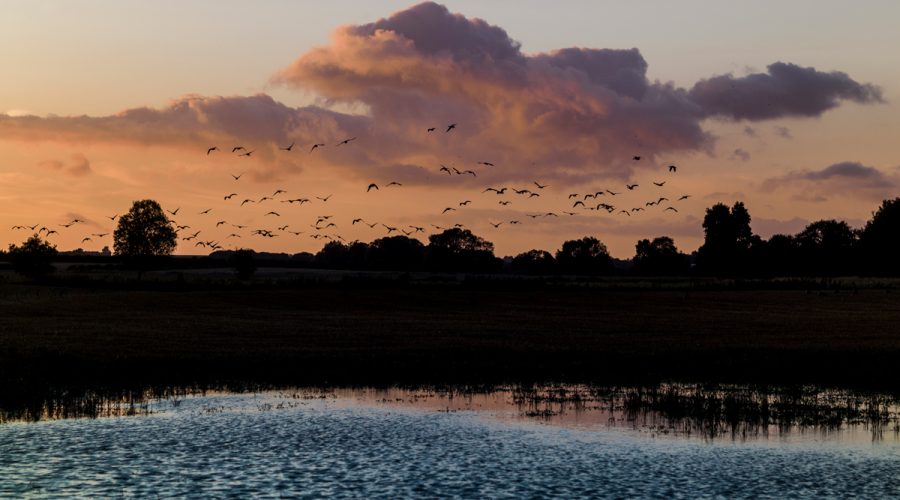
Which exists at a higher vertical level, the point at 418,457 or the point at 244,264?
the point at 244,264

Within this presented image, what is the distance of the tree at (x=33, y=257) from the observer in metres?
148

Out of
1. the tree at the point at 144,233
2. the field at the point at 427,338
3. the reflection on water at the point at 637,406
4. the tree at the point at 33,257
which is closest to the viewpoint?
the reflection on water at the point at 637,406

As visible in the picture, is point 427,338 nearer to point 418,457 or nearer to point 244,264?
point 418,457

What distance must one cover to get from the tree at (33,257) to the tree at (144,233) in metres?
26.2

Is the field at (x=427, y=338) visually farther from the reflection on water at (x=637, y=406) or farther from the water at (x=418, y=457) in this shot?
the water at (x=418, y=457)

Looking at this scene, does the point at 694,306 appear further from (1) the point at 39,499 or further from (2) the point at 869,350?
(1) the point at 39,499

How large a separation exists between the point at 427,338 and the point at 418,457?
36.2 m

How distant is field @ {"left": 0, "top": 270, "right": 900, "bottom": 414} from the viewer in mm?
44688

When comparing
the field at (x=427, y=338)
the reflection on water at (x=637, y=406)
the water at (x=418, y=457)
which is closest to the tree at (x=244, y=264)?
the field at (x=427, y=338)

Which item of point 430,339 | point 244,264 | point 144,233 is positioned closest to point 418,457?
point 430,339

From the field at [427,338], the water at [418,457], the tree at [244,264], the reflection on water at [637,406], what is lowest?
the water at [418,457]

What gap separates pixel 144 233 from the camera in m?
182

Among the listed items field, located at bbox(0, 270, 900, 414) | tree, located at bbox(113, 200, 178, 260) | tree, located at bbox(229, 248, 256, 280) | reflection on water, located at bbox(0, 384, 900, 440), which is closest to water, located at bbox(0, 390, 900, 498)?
reflection on water, located at bbox(0, 384, 900, 440)

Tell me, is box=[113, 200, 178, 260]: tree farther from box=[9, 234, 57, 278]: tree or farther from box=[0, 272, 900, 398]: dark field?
box=[0, 272, 900, 398]: dark field
